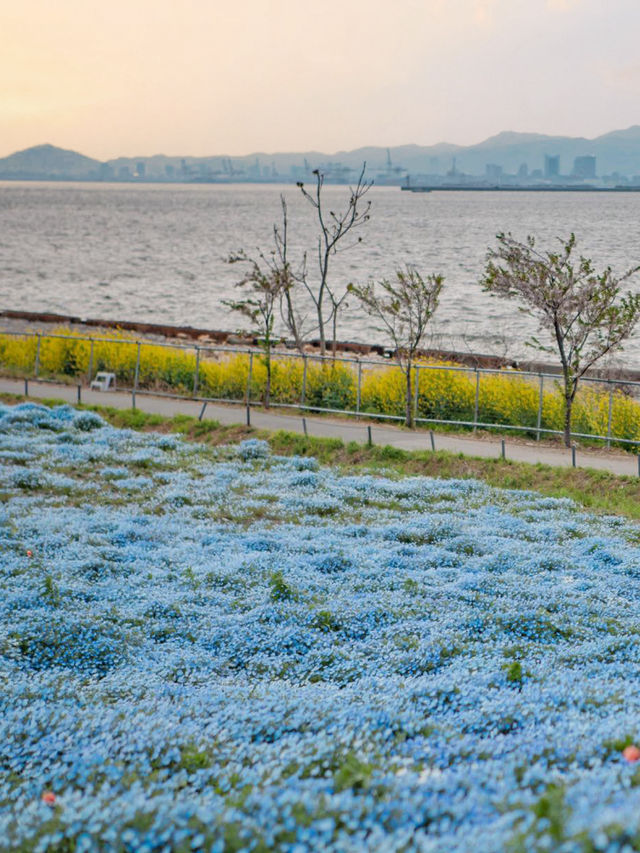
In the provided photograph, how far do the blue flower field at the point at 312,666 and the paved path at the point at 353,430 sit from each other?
9.26 feet

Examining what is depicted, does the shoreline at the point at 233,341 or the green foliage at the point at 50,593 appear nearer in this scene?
the green foliage at the point at 50,593

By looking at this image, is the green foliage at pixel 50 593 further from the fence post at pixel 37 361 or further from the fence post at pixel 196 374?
the fence post at pixel 37 361

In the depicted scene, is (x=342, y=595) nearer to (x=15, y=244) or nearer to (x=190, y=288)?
(x=190, y=288)

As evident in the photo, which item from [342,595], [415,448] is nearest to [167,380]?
[415,448]

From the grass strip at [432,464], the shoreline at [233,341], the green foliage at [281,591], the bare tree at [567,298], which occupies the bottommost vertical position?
the grass strip at [432,464]

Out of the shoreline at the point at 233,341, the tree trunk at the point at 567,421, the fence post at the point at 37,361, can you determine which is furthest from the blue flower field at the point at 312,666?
the shoreline at the point at 233,341

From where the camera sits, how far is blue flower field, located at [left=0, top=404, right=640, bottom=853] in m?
4.58

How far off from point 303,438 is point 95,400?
7.43 m

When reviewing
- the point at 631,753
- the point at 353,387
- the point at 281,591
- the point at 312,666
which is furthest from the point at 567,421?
the point at 631,753

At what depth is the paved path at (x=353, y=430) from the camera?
19016mm

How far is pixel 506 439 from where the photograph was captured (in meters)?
21.5

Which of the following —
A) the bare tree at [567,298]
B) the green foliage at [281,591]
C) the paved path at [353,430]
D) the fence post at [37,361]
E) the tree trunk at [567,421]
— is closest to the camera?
the green foliage at [281,591]

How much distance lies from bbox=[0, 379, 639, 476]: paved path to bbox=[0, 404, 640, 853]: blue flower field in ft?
9.26

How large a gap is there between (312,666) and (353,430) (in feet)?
42.9
